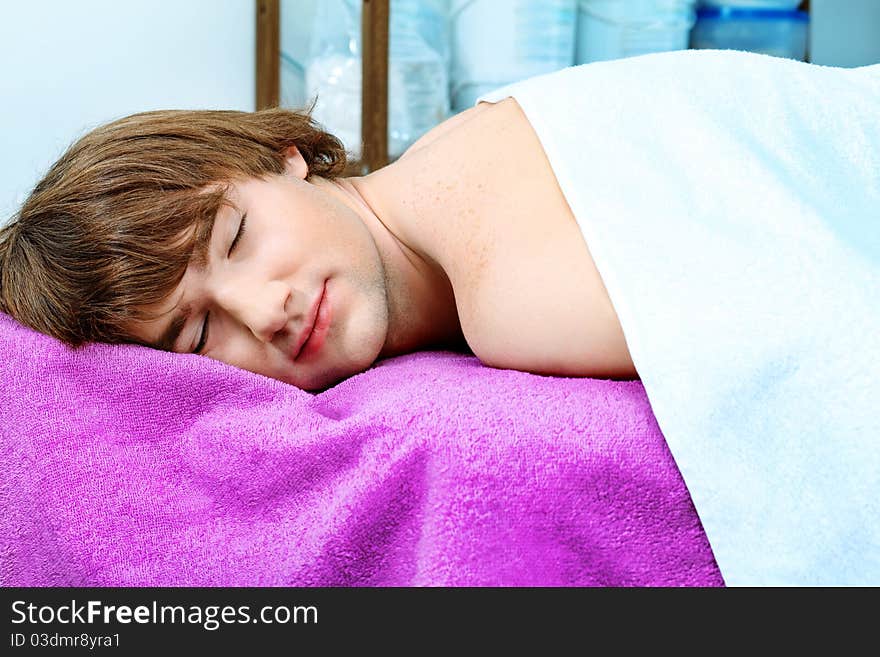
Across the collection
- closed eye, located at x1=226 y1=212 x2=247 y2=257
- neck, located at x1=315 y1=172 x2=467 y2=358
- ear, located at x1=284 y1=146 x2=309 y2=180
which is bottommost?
neck, located at x1=315 y1=172 x2=467 y2=358

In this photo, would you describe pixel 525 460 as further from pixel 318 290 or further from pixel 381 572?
pixel 318 290

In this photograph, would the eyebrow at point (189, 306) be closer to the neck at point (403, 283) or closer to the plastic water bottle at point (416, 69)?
the neck at point (403, 283)

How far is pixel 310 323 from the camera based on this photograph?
917 mm

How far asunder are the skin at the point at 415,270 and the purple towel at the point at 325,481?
2.3 inches

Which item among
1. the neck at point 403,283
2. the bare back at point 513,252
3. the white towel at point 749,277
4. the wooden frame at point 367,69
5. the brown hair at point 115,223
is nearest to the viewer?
the white towel at point 749,277

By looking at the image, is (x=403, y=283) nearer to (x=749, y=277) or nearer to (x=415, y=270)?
(x=415, y=270)


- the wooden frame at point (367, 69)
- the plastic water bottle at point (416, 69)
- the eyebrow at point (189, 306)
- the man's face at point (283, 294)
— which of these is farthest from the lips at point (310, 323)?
the plastic water bottle at point (416, 69)

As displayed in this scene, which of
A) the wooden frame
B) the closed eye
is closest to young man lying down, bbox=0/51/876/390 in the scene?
the closed eye

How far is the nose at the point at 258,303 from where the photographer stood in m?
0.88

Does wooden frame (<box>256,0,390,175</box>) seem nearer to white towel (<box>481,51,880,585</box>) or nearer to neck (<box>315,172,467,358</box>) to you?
neck (<box>315,172,467,358</box>)

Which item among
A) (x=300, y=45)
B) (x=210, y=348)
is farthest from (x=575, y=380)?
(x=300, y=45)

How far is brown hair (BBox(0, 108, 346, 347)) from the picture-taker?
872 mm
